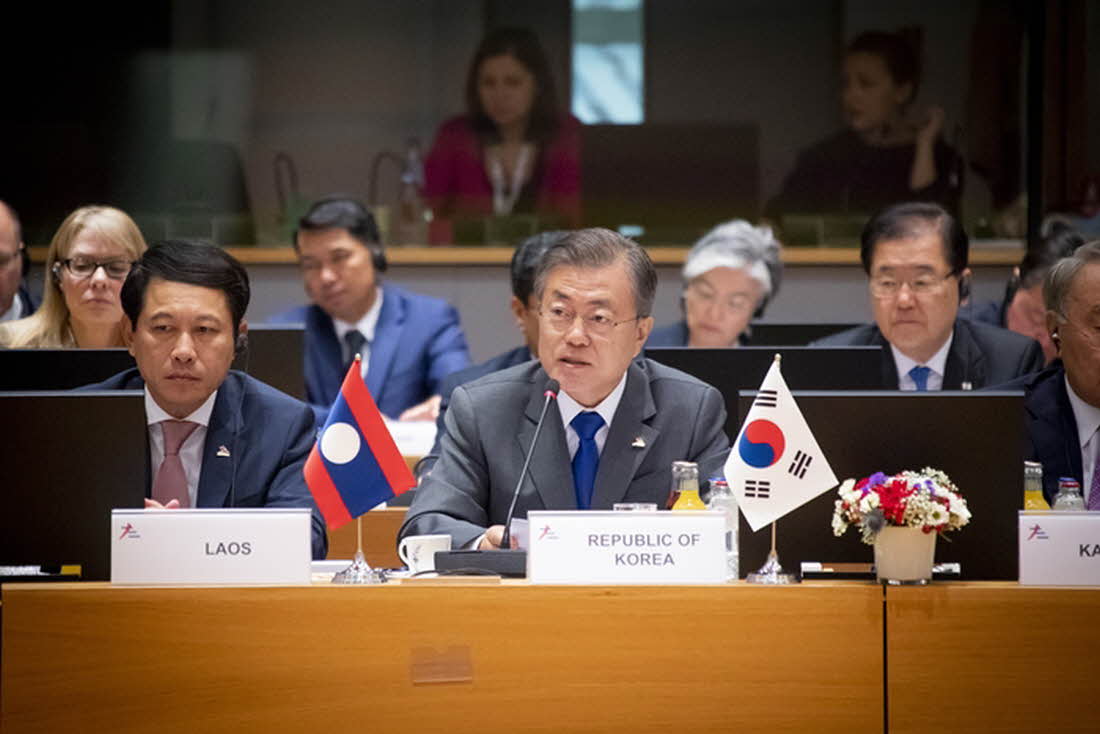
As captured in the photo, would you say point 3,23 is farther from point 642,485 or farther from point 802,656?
point 802,656

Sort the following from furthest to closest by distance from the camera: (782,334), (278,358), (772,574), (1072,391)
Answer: (782,334) < (278,358) < (1072,391) < (772,574)

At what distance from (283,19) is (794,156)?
2.44 metres

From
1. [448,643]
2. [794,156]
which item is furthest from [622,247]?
[794,156]

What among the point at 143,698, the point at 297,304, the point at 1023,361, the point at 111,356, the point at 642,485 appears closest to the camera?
the point at 143,698

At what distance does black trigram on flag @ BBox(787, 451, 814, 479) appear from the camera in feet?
8.23

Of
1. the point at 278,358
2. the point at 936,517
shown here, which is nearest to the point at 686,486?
the point at 936,517

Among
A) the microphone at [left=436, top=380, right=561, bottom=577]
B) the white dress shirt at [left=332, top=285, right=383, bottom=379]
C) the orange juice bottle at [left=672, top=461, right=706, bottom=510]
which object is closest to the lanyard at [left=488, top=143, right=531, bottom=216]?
the white dress shirt at [left=332, top=285, right=383, bottom=379]

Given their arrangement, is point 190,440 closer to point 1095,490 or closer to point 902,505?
point 902,505

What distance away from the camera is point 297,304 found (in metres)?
6.84

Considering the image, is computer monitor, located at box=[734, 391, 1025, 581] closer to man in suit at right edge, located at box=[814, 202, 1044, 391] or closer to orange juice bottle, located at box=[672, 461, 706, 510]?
orange juice bottle, located at box=[672, 461, 706, 510]

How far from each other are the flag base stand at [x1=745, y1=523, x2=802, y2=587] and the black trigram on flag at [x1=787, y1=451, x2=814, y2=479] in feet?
0.39

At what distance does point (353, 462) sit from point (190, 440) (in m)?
0.67

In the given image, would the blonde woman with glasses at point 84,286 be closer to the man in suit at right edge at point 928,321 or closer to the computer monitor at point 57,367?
the computer monitor at point 57,367

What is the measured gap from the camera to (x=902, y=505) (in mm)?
2439
